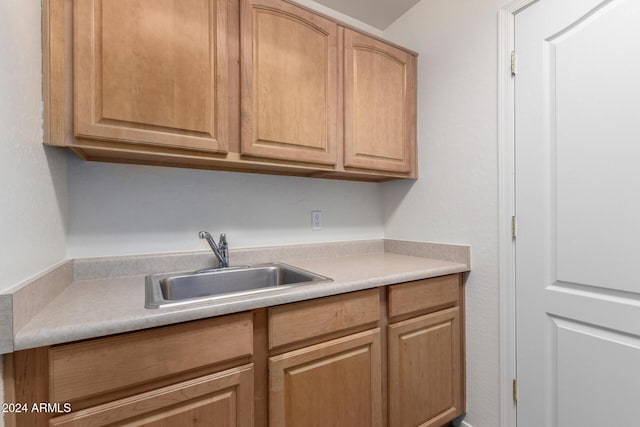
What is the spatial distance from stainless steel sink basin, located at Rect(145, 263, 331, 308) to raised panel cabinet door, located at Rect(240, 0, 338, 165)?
0.56m

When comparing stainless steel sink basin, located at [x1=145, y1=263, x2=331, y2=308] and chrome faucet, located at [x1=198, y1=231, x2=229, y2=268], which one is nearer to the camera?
stainless steel sink basin, located at [x1=145, y1=263, x2=331, y2=308]

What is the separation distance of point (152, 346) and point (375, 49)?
1687mm

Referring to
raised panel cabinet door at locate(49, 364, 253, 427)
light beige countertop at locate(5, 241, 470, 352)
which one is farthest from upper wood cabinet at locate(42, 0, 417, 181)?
raised panel cabinet door at locate(49, 364, 253, 427)

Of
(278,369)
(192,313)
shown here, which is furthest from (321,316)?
(192,313)

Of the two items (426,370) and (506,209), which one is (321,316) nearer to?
(426,370)

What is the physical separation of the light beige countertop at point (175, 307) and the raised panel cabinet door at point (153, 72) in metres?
0.55

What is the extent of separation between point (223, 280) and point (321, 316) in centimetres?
57

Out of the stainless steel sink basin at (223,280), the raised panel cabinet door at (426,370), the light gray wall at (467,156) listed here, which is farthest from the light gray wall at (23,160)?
the light gray wall at (467,156)

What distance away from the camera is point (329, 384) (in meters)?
1.13

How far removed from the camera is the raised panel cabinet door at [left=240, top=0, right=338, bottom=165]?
1259 mm

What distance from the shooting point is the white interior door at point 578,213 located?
103 centimetres

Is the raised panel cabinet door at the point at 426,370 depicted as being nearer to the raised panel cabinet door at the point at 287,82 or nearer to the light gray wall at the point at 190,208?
the light gray wall at the point at 190,208

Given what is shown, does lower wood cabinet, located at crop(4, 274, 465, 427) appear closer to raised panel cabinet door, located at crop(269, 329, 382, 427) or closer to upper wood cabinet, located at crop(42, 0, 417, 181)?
raised panel cabinet door, located at crop(269, 329, 382, 427)

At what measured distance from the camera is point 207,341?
890 mm
